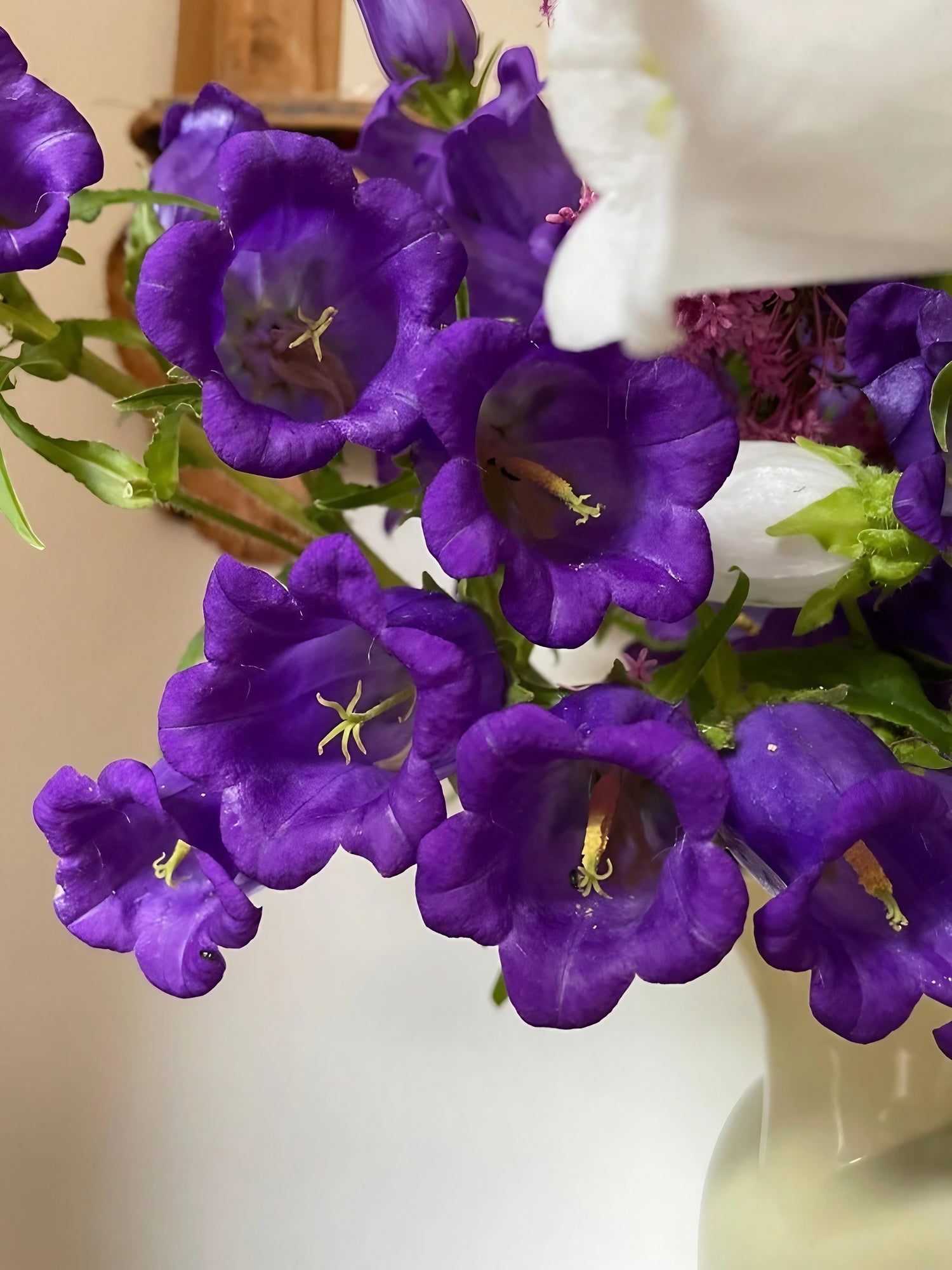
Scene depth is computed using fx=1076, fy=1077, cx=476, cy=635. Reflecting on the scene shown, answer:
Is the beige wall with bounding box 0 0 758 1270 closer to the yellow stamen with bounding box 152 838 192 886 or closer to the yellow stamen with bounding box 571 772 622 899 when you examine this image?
the yellow stamen with bounding box 152 838 192 886

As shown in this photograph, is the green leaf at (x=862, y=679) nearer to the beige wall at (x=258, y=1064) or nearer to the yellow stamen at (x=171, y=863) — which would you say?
the yellow stamen at (x=171, y=863)

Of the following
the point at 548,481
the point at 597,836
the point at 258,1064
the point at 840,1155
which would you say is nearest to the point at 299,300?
the point at 548,481

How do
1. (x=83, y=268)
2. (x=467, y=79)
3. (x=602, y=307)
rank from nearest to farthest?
(x=602, y=307), (x=467, y=79), (x=83, y=268)

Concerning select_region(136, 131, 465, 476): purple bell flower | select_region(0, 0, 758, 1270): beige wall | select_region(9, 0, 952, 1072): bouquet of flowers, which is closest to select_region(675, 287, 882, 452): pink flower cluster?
select_region(9, 0, 952, 1072): bouquet of flowers

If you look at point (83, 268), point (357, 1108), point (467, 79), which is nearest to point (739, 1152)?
point (357, 1108)

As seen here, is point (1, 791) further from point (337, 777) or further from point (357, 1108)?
point (337, 777)

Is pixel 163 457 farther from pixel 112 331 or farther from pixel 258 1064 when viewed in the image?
pixel 258 1064

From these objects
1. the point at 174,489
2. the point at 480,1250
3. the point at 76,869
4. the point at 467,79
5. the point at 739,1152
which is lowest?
the point at 480,1250
